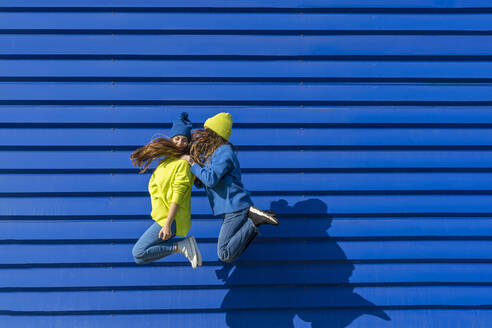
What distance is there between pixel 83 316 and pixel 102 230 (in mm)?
754

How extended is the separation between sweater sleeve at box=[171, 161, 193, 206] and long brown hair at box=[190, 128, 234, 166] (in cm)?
12

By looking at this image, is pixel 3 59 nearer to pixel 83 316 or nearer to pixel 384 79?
pixel 83 316

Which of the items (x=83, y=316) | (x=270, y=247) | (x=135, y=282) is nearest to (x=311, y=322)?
(x=270, y=247)

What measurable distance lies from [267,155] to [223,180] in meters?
0.63

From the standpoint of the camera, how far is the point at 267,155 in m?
3.43

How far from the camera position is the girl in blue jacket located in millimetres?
2871

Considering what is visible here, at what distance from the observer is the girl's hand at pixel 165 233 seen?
287 centimetres

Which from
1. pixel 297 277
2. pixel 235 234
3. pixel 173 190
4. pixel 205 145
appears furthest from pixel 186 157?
pixel 297 277

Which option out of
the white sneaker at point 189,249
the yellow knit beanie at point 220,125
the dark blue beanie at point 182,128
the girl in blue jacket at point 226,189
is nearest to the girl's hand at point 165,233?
the white sneaker at point 189,249

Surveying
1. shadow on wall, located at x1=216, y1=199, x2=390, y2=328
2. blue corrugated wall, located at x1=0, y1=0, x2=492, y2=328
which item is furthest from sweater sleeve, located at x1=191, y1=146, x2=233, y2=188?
shadow on wall, located at x1=216, y1=199, x2=390, y2=328

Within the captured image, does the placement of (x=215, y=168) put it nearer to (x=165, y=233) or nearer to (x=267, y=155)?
(x=165, y=233)

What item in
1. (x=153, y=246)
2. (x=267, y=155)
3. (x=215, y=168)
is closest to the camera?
(x=215, y=168)

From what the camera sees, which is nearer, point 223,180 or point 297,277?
point 223,180

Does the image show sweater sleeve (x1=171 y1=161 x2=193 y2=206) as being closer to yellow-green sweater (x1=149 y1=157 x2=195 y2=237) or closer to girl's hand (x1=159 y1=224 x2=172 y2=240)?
yellow-green sweater (x1=149 y1=157 x2=195 y2=237)
